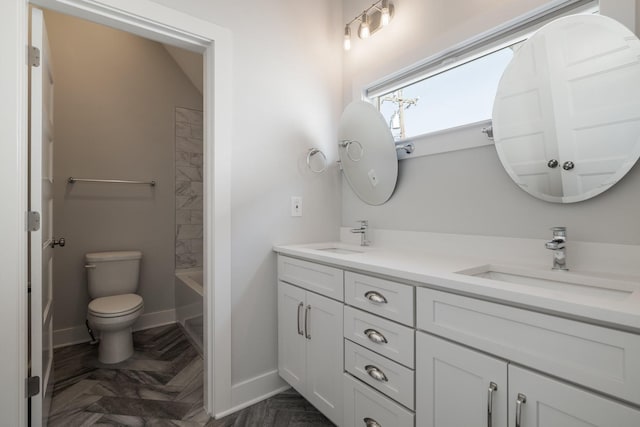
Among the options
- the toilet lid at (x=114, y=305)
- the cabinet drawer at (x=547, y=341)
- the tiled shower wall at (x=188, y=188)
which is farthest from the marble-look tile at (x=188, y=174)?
the cabinet drawer at (x=547, y=341)

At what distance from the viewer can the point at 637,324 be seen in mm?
638

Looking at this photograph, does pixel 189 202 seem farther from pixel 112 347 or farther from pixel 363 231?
pixel 363 231

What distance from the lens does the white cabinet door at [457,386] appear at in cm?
87

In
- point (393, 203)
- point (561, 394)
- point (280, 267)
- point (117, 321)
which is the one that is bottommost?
point (117, 321)

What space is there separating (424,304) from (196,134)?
2866 millimetres

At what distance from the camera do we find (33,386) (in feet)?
4.38

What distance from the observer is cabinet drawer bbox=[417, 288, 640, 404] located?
673 mm

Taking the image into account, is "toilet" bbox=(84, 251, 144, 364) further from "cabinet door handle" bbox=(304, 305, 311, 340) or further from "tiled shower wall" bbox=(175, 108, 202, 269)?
"cabinet door handle" bbox=(304, 305, 311, 340)

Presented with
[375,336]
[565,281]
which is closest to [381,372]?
[375,336]

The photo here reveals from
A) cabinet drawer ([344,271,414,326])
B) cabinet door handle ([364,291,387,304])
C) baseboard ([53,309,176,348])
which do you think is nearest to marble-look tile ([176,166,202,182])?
baseboard ([53,309,176,348])

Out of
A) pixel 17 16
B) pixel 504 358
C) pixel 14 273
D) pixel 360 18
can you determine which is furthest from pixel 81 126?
pixel 504 358

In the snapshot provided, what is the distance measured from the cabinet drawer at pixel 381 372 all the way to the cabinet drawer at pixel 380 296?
0.56 feet

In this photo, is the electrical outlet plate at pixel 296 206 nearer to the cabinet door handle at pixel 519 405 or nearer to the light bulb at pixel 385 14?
the light bulb at pixel 385 14

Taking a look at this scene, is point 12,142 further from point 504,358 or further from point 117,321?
point 504,358
